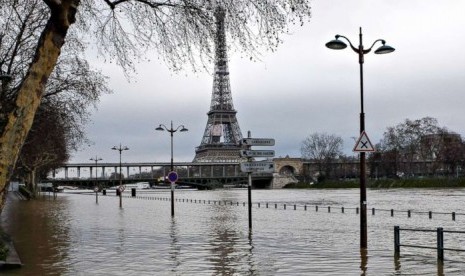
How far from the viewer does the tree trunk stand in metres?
12.4

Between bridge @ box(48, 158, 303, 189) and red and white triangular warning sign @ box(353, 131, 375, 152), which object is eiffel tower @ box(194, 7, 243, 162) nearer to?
bridge @ box(48, 158, 303, 189)

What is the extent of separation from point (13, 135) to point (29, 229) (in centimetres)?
1390

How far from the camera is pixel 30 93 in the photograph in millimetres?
12656

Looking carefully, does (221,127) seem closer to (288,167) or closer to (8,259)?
(288,167)

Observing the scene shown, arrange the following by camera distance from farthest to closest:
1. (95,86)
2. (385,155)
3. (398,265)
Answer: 1. (385,155)
2. (95,86)
3. (398,265)

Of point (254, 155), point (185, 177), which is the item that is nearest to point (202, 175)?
point (185, 177)

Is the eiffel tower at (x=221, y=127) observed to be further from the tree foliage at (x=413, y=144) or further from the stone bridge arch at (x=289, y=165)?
the tree foliage at (x=413, y=144)

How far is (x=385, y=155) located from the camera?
134500 millimetres

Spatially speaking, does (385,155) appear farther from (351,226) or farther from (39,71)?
(39,71)

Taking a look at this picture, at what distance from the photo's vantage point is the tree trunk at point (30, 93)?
1245cm

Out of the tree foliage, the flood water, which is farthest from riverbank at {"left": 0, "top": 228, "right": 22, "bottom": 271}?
the tree foliage

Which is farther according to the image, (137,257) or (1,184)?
(137,257)

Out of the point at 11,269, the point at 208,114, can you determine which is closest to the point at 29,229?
the point at 11,269

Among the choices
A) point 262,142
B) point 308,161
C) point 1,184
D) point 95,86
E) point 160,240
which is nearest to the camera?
point 1,184
